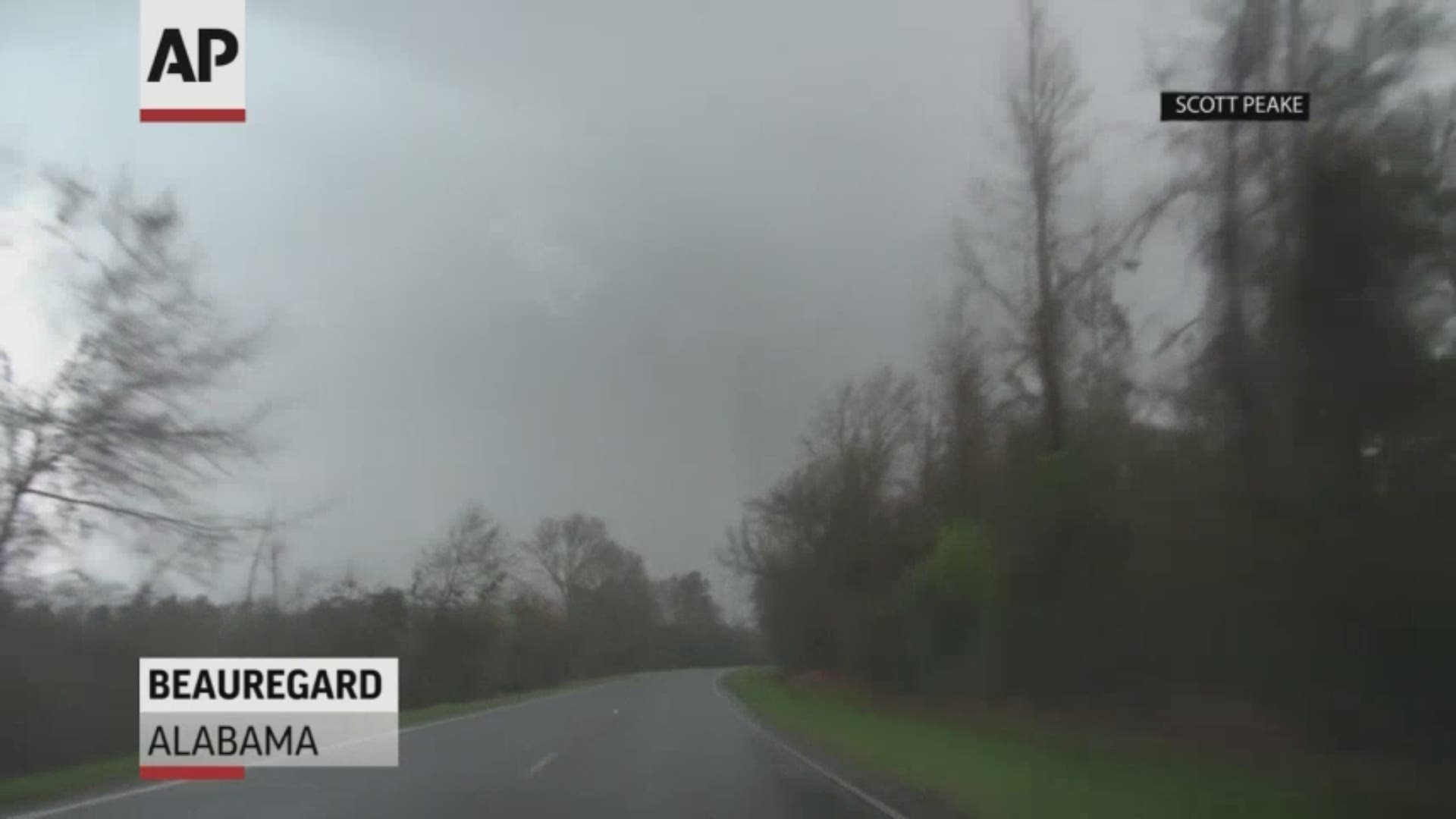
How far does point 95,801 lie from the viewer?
1412 centimetres

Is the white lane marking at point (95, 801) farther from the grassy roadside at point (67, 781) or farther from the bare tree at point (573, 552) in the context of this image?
the bare tree at point (573, 552)

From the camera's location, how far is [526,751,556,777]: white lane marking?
18141 millimetres

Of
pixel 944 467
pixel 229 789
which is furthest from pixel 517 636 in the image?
pixel 229 789

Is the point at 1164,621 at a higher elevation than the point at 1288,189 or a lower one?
lower

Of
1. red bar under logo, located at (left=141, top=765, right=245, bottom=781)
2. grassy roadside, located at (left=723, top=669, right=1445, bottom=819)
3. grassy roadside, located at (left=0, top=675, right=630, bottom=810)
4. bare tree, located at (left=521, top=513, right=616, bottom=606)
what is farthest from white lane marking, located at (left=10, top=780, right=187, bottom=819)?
bare tree, located at (left=521, top=513, right=616, bottom=606)

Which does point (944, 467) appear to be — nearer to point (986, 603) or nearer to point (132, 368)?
point (986, 603)

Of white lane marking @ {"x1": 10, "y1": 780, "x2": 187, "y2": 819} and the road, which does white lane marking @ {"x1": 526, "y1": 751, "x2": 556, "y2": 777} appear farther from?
white lane marking @ {"x1": 10, "y1": 780, "x2": 187, "y2": 819}

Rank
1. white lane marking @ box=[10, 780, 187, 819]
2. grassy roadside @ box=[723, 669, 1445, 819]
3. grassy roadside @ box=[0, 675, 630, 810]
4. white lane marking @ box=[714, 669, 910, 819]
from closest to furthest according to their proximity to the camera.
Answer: grassy roadside @ box=[723, 669, 1445, 819], white lane marking @ box=[10, 780, 187, 819], grassy roadside @ box=[0, 675, 630, 810], white lane marking @ box=[714, 669, 910, 819]

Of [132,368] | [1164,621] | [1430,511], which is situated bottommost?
[1164,621]

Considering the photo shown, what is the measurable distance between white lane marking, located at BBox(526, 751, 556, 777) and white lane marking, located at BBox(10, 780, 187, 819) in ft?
14.3

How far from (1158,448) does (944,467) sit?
58.5 feet

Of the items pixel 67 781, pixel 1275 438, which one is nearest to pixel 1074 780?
pixel 1275 438

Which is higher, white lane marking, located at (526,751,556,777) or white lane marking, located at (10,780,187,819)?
white lane marking, located at (10,780,187,819)

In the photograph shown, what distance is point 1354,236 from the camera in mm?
15195
